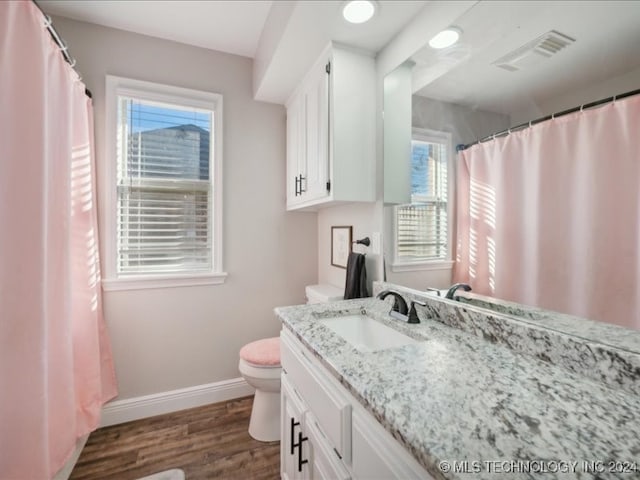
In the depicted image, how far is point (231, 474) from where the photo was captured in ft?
5.03

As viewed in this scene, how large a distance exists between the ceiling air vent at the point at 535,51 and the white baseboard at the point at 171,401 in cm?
247

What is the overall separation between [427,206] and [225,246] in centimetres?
151

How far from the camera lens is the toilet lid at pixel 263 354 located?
1.72 meters

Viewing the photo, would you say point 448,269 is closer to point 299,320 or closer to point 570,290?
point 570,290

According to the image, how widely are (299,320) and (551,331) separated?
86cm

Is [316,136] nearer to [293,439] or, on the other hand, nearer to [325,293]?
[325,293]

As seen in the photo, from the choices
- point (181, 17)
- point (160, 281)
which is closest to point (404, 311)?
point (160, 281)

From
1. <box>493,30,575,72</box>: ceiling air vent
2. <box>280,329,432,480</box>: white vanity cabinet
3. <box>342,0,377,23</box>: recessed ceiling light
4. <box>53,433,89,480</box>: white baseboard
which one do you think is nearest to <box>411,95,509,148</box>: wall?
<box>493,30,575,72</box>: ceiling air vent

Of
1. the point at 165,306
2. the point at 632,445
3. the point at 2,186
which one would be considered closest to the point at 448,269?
the point at 632,445

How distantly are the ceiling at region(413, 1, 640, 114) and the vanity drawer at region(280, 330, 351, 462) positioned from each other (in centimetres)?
108

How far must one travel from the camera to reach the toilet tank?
1.89 meters

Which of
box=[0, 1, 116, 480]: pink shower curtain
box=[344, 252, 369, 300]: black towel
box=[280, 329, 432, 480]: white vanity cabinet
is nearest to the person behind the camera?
box=[280, 329, 432, 480]: white vanity cabinet

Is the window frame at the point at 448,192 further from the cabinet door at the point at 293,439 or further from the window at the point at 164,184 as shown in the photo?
the window at the point at 164,184

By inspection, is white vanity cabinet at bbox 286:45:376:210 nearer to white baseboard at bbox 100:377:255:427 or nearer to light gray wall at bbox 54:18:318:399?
light gray wall at bbox 54:18:318:399
